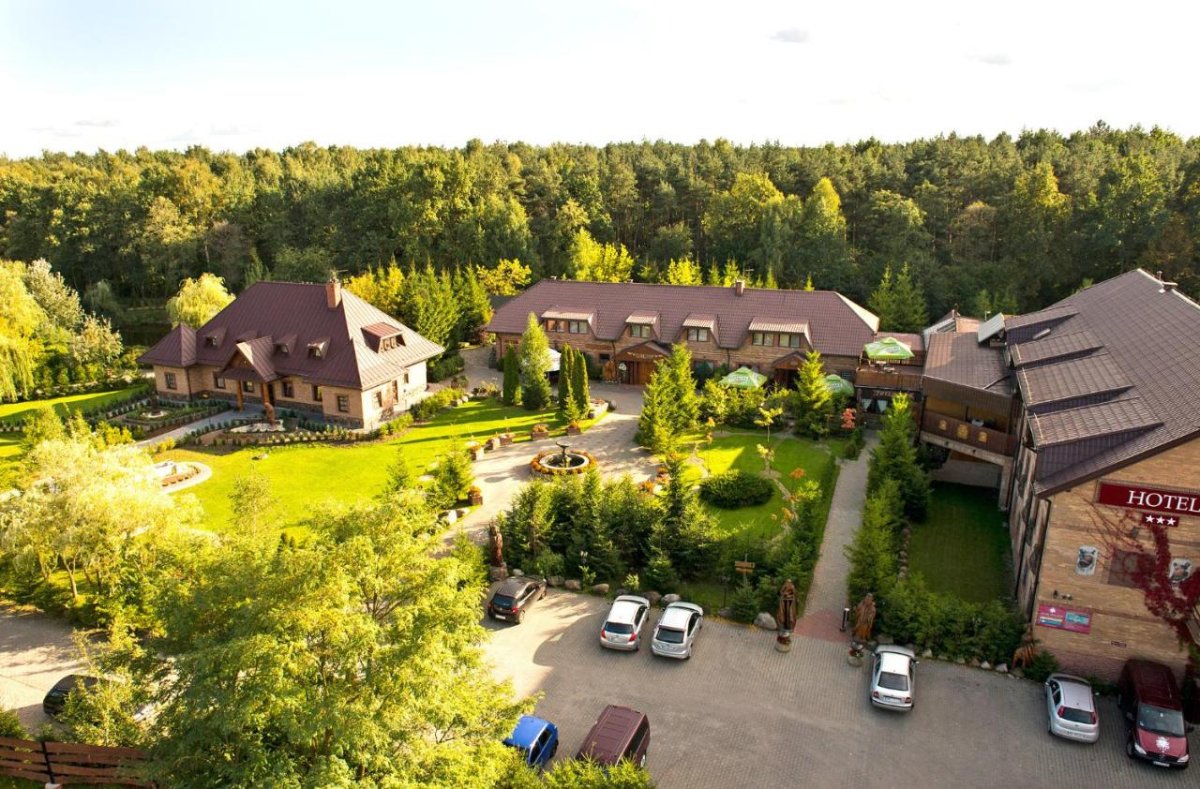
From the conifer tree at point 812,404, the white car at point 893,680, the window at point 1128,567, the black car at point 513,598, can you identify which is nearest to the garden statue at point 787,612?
the white car at point 893,680

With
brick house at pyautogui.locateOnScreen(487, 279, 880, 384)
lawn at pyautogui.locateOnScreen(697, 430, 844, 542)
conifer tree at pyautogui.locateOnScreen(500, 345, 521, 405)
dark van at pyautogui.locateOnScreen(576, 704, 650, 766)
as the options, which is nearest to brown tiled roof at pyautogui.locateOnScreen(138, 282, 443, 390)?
conifer tree at pyautogui.locateOnScreen(500, 345, 521, 405)

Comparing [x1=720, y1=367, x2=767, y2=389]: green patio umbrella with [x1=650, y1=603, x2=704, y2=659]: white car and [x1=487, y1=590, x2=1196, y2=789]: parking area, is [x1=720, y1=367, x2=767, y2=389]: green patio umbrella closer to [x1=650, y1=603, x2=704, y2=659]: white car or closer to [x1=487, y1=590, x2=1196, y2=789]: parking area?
[x1=487, y1=590, x2=1196, y2=789]: parking area

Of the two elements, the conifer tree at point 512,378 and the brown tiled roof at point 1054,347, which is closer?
the brown tiled roof at point 1054,347

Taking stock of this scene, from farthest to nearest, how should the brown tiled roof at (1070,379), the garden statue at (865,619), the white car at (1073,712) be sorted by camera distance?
the brown tiled roof at (1070,379) < the garden statue at (865,619) < the white car at (1073,712)

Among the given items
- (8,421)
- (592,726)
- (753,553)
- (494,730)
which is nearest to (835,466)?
(753,553)

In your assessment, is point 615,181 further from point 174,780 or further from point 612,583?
point 174,780

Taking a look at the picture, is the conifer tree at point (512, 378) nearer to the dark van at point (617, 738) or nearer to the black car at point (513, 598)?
the black car at point (513, 598)

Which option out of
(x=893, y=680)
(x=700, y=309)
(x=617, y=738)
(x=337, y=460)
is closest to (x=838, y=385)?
(x=700, y=309)
